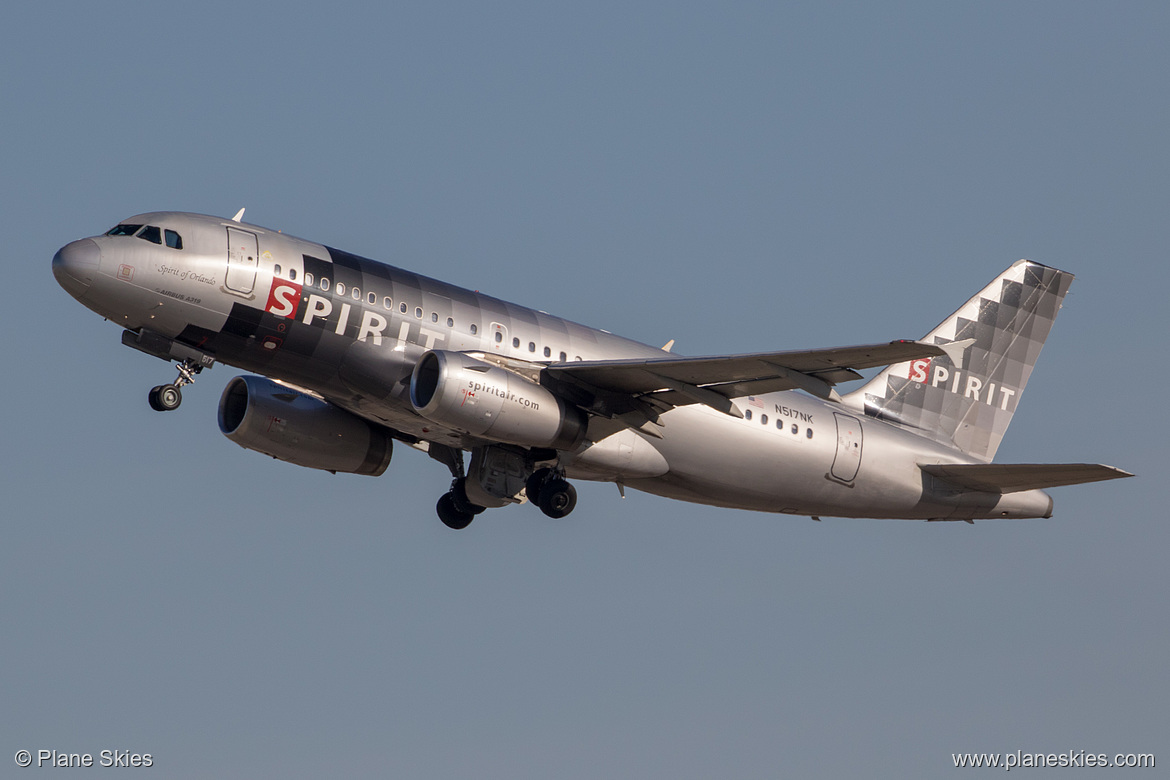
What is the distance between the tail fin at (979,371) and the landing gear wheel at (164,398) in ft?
59.2

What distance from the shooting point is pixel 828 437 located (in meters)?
36.9

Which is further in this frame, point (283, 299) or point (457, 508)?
point (457, 508)

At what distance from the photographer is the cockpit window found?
3159cm

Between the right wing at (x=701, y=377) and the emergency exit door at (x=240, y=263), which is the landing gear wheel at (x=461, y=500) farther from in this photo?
the emergency exit door at (x=240, y=263)

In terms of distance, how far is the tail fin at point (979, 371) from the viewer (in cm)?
4038

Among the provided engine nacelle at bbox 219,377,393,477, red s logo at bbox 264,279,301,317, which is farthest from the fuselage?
engine nacelle at bbox 219,377,393,477

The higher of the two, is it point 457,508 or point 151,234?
point 151,234

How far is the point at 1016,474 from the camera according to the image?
3659cm

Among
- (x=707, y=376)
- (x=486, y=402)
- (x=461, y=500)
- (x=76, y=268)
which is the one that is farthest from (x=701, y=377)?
(x=76, y=268)

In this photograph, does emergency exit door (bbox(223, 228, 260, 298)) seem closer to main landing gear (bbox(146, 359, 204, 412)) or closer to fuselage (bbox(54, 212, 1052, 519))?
fuselage (bbox(54, 212, 1052, 519))

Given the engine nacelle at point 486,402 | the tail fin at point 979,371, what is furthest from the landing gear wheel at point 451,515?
the tail fin at point 979,371

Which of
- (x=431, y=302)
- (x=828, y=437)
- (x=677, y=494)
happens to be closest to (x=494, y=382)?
(x=431, y=302)

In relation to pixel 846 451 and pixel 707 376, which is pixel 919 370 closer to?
pixel 846 451

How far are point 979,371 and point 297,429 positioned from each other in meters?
19.9
